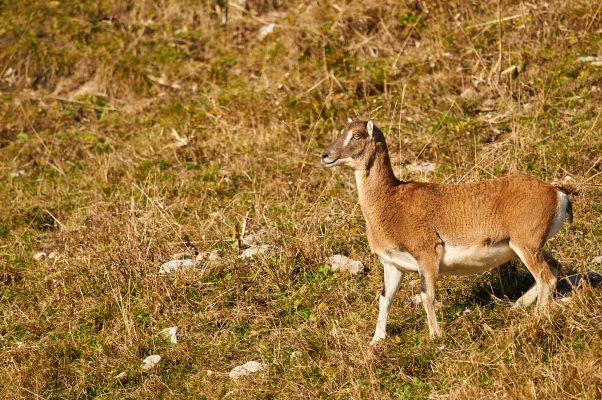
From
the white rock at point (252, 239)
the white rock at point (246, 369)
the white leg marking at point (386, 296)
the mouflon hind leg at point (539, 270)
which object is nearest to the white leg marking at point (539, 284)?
the mouflon hind leg at point (539, 270)

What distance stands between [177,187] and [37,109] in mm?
3732

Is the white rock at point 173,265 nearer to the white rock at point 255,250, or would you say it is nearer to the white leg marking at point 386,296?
the white rock at point 255,250

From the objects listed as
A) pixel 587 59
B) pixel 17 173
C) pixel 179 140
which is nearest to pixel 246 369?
pixel 179 140

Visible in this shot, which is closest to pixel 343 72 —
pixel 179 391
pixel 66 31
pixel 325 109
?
pixel 325 109

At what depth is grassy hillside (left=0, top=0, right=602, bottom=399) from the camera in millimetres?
6918

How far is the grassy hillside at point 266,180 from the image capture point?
272 inches

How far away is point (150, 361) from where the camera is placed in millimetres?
7371

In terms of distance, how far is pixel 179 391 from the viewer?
707 centimetres

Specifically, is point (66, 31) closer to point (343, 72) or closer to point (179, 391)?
point (343, 72)

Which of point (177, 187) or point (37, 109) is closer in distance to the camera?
point (177, 187)

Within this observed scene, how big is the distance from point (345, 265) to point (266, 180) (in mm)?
2414

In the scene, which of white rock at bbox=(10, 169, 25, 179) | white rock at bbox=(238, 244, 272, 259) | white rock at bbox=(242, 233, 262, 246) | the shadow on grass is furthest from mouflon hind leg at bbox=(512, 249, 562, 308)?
white rock at bbox=(10, 169, 25, 179)

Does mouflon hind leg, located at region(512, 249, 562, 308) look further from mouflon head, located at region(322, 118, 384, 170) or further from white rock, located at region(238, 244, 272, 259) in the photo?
white rock, located at region(238, 244, 272, 259)

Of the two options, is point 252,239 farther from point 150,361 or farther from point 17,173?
point 17,173
